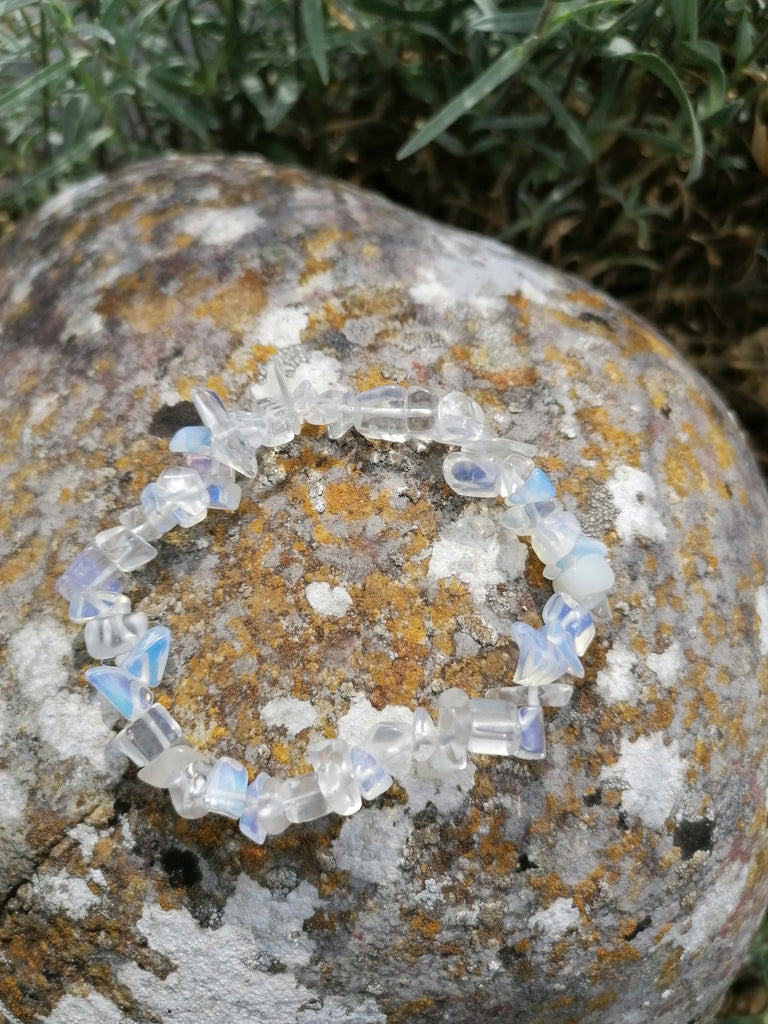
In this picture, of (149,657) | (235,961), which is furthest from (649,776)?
(149,657)

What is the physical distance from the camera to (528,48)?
68.6 inches

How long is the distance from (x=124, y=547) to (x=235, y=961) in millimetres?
699

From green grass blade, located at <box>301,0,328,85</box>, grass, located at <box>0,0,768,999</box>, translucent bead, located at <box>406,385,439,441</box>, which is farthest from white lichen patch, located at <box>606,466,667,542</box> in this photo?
green grass blade, located at <box>301,0,328,85</box>

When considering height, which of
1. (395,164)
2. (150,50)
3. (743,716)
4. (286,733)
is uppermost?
(150,50)

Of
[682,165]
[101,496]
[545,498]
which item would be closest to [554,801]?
[545,498]

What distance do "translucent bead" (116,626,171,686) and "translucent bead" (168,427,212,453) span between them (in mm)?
328

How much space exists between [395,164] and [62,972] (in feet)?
6.91

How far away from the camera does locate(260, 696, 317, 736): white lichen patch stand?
1.45 meters

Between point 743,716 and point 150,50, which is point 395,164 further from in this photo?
point 743,716

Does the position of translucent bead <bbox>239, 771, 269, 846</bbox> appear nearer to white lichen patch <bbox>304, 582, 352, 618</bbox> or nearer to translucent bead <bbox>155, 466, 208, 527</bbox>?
white lichen patch <bbox>304, 582, 352, 618</bbox>

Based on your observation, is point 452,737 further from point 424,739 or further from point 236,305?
point 236,305

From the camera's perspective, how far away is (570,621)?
1.47 meters

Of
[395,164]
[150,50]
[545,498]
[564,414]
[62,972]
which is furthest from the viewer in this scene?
[395,164]

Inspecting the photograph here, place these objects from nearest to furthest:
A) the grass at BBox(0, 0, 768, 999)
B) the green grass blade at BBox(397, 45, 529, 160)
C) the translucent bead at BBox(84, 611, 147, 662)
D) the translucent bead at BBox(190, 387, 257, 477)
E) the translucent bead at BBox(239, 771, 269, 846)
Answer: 1. the translucent bead at BBox(239, 771, 269, 846)
2. the translucent bead at BBox(84, 611, 147, 662)
3. the translucent bead at BBox(190, 387, 257, 477)
4. the green grass blade at BBox(397, 45, 529, 160)
5. the grass at BBox(0, 0, 768, 999)
